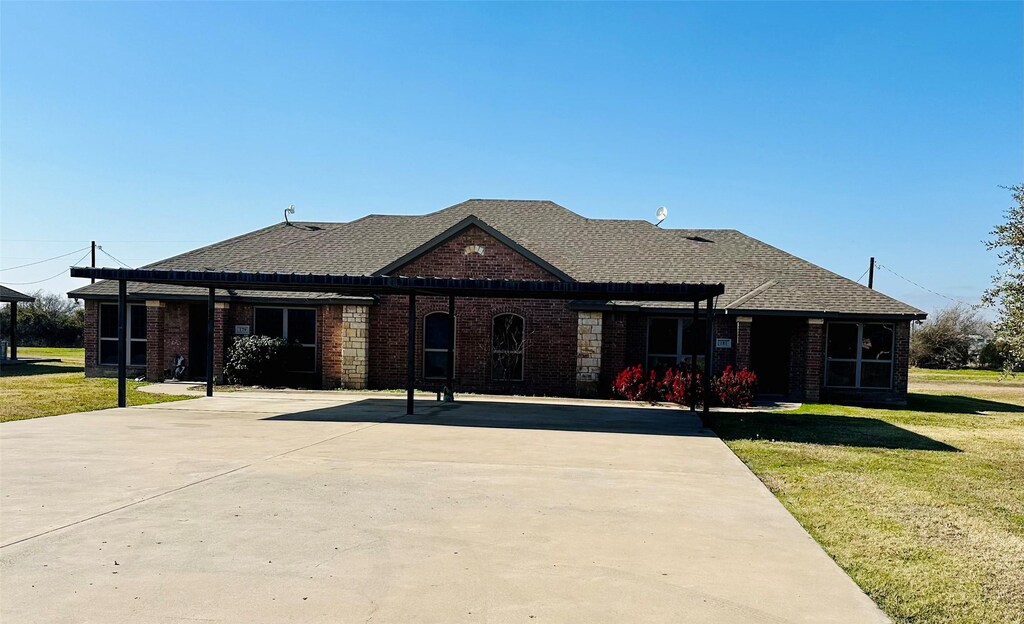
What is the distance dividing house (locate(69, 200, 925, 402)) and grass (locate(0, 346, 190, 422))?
5.56ft

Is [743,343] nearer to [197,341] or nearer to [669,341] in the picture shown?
[669,341]

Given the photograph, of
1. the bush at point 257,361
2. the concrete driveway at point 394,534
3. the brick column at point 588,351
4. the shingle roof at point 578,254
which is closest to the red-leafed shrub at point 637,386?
the brick column at point 588,351

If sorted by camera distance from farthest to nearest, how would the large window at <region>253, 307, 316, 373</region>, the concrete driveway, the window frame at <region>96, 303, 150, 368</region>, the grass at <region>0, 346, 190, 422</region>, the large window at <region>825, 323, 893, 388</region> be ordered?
the window frame at <region>96, 303, 150, 368</region> < the large window at <region>253, 307, 316, 373</region> < the large window at <region>825, 323, 893, 388</region> < the grass at <region>0, 346, 190, 422</region> < the concrete driveway

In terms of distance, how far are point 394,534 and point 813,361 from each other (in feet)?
56.2

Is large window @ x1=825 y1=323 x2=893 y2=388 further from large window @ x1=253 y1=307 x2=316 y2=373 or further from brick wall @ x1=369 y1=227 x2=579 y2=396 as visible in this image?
large window @ x1=253 y1=307 x2=316 y2=373

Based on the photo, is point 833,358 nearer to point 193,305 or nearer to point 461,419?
point 461,419

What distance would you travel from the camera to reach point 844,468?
10.4 m

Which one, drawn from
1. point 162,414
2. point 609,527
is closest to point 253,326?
point 162,414

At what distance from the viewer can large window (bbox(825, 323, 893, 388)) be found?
2161cm

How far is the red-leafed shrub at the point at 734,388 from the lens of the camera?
19312 millimetres

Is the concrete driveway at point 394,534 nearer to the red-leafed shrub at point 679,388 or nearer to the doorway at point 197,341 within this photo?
the red-leafed shrub at point 679,388

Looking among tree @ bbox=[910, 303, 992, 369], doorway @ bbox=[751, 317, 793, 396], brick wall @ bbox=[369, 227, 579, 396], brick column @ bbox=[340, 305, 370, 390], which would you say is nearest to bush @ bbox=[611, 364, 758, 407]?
brick wall @ bbox=[369, 227, 579, 396]

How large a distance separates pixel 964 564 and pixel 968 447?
789 cm

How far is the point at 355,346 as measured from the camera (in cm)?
2172
